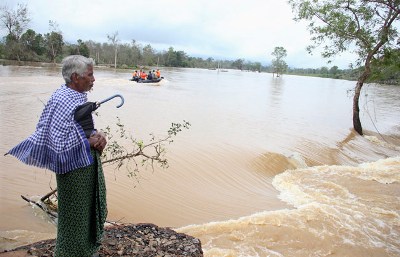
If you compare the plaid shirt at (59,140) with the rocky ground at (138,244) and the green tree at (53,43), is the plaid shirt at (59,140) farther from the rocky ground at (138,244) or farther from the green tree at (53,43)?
the green tree at (53,43)

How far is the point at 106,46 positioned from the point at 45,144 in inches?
2626

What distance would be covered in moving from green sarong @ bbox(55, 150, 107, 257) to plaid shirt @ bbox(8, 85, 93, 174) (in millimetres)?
113

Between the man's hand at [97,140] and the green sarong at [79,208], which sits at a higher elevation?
the man's hand at [97,140]

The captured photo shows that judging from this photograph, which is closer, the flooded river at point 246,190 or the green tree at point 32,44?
the flooded river at point 246,190

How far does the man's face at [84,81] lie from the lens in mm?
2346

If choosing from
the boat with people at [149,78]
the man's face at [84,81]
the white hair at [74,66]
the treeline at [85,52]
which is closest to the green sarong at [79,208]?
the man's face at [84,81]

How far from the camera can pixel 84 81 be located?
2.37 meters

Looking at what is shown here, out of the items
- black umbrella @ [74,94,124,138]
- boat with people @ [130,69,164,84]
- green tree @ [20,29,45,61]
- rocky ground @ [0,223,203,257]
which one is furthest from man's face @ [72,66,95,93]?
green tree @ [20,29,45,61]

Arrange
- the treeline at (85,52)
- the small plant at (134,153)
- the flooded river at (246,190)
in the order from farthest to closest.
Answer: the treeline at (85,52) → the flooded river at (246,190) → the small plant at (134,153)

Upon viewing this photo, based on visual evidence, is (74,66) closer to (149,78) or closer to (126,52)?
(149,78)

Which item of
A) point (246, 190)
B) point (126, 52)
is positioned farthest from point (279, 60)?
point (246, 190)

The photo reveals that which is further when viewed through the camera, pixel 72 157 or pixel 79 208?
pixel 79 208

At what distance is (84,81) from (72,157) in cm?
51

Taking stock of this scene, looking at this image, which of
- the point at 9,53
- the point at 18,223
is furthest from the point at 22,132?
the point at 9,53
